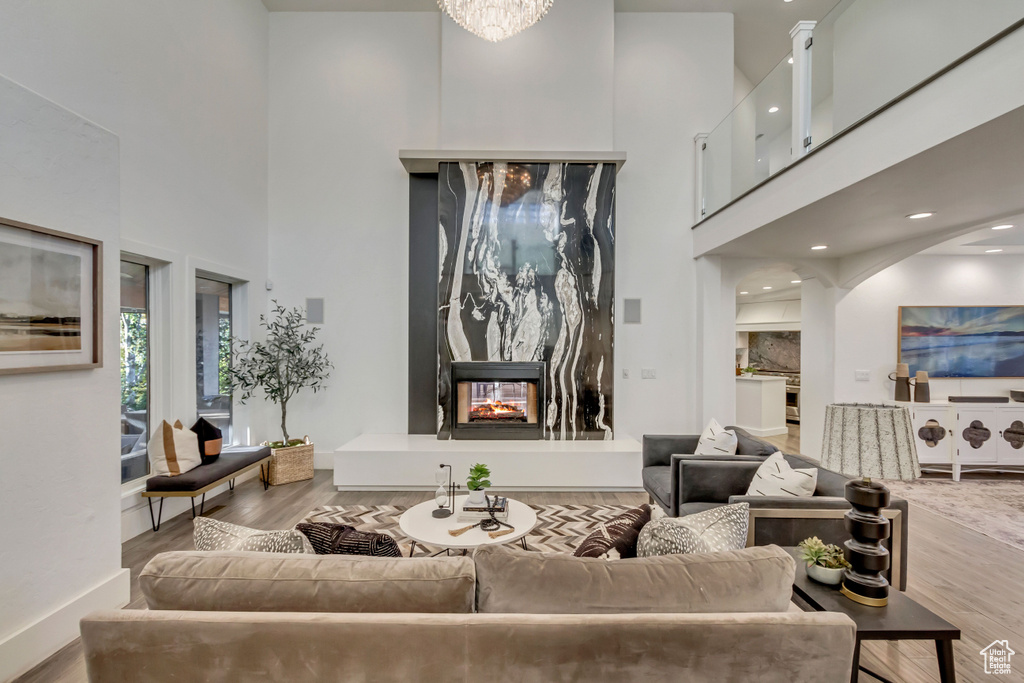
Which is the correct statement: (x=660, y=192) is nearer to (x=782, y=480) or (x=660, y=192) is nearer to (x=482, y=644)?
(x=782, y=480)

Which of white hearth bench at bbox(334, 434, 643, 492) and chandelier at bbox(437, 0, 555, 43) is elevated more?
chandelier at bbox(437, 0, 555, 43)

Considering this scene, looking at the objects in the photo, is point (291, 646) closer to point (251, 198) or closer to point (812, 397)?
point (251, 198)

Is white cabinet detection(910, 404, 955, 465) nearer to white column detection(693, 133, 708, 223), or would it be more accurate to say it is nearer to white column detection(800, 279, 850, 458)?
white column detection(800, 279, 850, 458)

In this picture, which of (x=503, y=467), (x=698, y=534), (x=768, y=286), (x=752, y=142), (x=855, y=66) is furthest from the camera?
(x=768, y=286)

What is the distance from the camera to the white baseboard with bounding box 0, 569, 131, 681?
1915 mm

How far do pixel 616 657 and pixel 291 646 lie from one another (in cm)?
90

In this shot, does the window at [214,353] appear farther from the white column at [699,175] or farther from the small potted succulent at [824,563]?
the white column at [699,175]

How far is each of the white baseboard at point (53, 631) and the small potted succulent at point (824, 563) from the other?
335cm

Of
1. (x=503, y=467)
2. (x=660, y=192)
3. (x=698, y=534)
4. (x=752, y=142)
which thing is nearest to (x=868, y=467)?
(x=698, y=534)

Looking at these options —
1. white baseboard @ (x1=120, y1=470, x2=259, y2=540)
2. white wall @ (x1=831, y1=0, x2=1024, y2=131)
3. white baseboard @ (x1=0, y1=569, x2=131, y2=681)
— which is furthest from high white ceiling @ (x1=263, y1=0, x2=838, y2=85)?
white baseboard @ (x1=0, y1=569, x2=131, y2=681)

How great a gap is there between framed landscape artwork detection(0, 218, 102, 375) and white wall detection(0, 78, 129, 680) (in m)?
0.06

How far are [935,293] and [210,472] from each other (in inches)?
307

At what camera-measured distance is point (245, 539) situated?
1598mm

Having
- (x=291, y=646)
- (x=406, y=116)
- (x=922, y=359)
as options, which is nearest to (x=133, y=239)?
(x=406, y=116)
